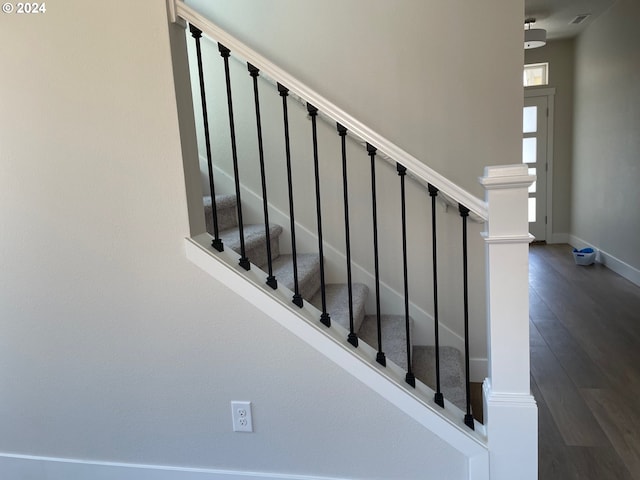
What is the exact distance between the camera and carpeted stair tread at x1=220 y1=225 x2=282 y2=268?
1.96m

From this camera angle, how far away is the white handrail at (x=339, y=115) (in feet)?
4.43

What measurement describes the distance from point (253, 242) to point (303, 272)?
0.27m

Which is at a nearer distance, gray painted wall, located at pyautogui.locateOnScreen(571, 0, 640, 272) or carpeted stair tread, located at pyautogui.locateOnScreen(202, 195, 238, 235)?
carpeted stair tread, located at pyautogui.locateOnScreen(202, 195, 238, 235)

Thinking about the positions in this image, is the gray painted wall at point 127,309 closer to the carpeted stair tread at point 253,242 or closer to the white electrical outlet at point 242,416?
the white electrical outlet at point 242,416

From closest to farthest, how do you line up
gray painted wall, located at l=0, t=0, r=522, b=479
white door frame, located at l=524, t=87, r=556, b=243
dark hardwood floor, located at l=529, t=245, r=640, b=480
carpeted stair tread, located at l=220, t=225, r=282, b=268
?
gray painted wall, located at l=0, t=0, r=522, b=479 → dark hardwood floor, located at l=529, t=245, r=640, b=480 → carpeted stair tread, located at l=220, t=225, r=282, b=268 → white door frame, located at l=524, t=87, r=556, b=243

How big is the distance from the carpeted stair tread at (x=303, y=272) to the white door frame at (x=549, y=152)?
16.6ft

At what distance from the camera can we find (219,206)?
216 cm

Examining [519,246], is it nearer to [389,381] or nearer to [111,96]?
[389,381]

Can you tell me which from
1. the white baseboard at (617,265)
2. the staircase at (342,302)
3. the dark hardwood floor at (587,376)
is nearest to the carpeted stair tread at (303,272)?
the staircase at (342,302)

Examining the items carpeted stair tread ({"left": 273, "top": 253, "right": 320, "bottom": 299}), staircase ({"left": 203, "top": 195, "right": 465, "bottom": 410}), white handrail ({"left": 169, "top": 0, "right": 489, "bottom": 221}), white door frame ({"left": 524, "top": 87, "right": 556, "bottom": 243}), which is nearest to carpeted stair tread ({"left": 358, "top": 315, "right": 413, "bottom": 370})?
staircase ({"left": 203, "top": 195, "right": 465, "bottom": 410})

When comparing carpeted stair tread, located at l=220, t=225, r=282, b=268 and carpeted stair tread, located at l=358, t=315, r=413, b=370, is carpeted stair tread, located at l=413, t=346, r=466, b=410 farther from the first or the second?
carpeted stair tread, located at l=220, t=225, r=282, b=268

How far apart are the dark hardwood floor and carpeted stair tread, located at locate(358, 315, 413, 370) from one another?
659 millimetres

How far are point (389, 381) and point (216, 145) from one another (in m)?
1.82

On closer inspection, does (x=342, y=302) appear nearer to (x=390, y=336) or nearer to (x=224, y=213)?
(x=390, y=336)
